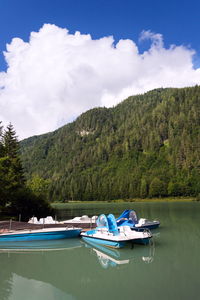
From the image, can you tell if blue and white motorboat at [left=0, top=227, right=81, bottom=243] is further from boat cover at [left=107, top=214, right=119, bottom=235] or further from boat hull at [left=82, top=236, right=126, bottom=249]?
boat cover at [left=107, top=214, right=119, bottom=235]

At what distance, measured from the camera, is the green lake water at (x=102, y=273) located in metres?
A: 12.9

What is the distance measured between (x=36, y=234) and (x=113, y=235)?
8201 mm

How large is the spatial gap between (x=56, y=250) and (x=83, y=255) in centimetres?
336

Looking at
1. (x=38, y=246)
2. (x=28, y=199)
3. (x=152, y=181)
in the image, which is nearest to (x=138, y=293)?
(x=38, y=246)

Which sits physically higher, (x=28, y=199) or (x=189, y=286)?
(x=28, y=199)

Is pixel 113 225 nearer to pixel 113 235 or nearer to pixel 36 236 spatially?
pixel 113 235

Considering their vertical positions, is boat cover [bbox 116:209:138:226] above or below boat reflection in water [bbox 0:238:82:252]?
above

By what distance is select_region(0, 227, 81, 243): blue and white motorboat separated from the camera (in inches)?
1052

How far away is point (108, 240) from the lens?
2375 centimetres

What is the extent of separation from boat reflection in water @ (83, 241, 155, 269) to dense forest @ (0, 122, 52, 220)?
59.4ft

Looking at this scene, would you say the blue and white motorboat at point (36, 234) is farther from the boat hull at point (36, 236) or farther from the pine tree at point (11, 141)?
the pine tree at point (11, 141)

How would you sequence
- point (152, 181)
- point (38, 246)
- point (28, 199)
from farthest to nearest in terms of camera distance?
point (152, 181) < point (28, 199) < point (38, 246)

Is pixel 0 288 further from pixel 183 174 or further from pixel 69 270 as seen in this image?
pixel 183 174

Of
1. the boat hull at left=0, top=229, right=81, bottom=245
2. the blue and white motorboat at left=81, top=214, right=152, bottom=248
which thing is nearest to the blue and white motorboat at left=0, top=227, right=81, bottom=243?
the boat hull at left=0, top=229, right=81, bottom=245
